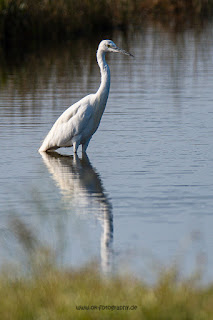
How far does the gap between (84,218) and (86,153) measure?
→ 4003 millimetres

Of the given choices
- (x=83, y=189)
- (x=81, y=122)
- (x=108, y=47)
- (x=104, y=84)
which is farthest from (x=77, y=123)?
(x=83, y=189)

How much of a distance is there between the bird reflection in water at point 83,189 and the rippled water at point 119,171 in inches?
0.4

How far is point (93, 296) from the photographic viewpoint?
191 inches

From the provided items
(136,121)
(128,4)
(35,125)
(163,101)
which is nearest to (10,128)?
(35,125)

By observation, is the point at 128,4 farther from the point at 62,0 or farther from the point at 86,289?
the point at 86,289

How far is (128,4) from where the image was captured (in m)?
35.0

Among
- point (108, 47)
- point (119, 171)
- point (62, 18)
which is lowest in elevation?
point (119, 171)

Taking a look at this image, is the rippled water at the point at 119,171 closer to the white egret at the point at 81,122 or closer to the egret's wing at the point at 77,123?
the white egret at the point at 81,122

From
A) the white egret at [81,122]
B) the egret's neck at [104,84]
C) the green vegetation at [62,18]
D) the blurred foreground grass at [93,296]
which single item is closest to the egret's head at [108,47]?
the egret's neck at [104,84]

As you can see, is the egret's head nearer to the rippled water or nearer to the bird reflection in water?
the rippled water

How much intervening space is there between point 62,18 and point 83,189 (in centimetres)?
2117

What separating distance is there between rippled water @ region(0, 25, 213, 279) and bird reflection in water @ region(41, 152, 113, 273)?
0.03ft

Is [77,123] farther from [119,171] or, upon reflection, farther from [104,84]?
[119,171]

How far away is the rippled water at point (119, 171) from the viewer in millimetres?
6586
